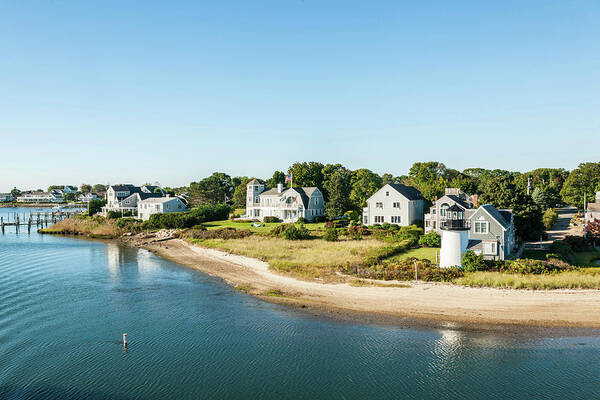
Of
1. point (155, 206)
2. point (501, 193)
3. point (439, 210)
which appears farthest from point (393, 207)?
point (155, 206)

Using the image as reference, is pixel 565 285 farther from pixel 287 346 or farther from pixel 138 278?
pixel 138 278

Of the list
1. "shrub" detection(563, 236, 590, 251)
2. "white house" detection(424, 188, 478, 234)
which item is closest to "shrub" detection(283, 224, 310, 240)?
"white house" detection(424, 188, 478, 234)

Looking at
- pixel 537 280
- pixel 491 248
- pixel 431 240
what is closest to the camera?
pixel 537 280

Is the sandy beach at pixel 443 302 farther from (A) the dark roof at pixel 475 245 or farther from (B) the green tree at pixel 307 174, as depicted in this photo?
(B) the green tree at pixel 307 174

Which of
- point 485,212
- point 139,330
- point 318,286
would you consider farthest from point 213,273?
point 485,212

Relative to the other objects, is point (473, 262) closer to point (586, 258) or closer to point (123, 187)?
point (586, 258)

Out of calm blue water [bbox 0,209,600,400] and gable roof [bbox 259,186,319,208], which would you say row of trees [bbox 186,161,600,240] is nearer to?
gable roof [bbox 259,186,319,208]

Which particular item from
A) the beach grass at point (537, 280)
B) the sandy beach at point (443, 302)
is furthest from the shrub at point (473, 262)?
the sandy beach at point (443, 302)
